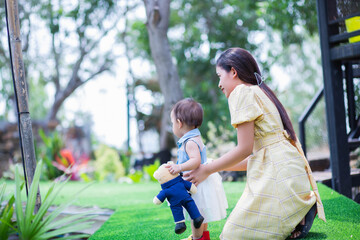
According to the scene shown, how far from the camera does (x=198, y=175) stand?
2617 mm

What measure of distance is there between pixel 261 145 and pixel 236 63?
55 centimetres

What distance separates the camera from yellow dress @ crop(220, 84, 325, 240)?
8.00 feet

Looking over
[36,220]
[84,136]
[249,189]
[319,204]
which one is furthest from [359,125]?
[84,136]

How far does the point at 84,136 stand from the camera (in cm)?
2209

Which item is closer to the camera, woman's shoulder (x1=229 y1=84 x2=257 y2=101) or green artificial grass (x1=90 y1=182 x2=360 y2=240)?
woman's shoulder (x1=229 y1=84 x2=257 y2=101)

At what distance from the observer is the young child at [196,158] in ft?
8.79

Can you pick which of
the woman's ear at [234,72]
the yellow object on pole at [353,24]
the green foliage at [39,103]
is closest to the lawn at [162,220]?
the woman's ear at [234,72]

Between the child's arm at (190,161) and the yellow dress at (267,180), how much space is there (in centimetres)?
33

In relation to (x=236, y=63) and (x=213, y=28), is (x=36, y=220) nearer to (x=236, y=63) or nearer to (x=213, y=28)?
(x=236, y=63)

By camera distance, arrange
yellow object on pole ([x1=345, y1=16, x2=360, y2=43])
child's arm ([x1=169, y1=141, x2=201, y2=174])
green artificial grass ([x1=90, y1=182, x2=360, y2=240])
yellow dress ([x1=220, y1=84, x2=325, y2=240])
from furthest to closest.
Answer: yellow object on pole ([x1=345, y1=16, x2=360, y2=43])
green artificial grass ([x1=90, y1=182, x2=360, y2=240])
child's arm ([x1=169, y1=141, x2=201, y2=174])
yellow dress ([x1=220, y1=84, x2=325, y2=240])

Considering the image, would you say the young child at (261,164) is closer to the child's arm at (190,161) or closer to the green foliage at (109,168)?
the child's arm at (190,161)

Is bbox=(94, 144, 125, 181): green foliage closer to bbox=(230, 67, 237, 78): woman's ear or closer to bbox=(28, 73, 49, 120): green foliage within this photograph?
bbox=(230, 67, 237, 78): woman's ear

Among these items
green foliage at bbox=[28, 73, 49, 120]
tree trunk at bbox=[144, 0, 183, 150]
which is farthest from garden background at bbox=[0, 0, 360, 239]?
green foliage at bbox=[28, 73, 49, 120]

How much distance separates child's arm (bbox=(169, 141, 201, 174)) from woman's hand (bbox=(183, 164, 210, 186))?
30 mm
